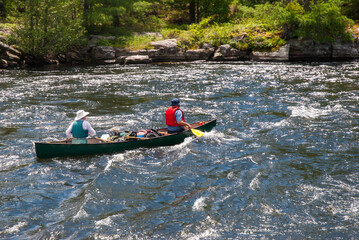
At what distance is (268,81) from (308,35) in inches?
380

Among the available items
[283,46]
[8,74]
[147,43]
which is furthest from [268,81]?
[8,74]

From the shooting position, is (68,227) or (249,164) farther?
(249,164)

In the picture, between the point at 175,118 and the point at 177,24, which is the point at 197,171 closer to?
the point at 175,118

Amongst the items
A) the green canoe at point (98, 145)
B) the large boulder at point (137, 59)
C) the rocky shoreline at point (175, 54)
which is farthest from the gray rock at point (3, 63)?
the green canoe at point (98, 145)

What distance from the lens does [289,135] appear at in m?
11.9

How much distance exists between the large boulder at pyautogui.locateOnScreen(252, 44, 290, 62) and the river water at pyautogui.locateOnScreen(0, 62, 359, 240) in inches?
384

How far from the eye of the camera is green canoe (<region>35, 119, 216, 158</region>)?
32.5 feet

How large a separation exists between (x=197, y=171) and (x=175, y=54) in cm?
2165

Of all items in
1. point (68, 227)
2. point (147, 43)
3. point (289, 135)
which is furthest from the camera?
point (147, 43)

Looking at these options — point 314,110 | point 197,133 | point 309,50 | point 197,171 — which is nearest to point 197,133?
point 197,133

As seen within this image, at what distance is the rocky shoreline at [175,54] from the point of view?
1082 inches

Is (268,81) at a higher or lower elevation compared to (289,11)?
lower

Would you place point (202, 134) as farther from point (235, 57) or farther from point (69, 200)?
point (235, 57)

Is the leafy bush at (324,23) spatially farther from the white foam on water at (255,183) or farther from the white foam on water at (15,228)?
the white foam on water at (15,228)
